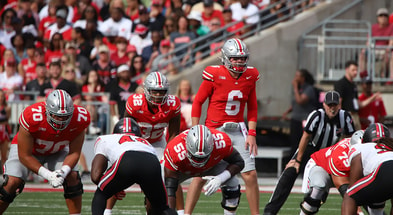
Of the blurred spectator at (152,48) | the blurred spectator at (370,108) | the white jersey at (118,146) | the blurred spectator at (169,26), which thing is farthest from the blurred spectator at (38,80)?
the white jersey at (118,146)

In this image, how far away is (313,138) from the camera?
9125 mm

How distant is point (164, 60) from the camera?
1497 centimetres

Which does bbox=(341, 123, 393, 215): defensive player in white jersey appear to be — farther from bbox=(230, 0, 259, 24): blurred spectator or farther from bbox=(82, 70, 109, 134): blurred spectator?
bbox=(230, 0, 259, 24): blurred spectator

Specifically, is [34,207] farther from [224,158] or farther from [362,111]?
[362,111]

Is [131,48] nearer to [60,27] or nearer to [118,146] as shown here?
[60,27]

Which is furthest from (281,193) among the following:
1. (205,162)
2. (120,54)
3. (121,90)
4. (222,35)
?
(120,54)

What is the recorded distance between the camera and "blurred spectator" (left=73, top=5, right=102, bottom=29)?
16391 mm

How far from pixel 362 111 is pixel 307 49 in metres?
Answer: 2.35

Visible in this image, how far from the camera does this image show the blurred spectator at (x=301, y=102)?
1359 centimetres

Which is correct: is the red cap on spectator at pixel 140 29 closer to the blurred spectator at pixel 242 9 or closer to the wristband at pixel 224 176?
the blurred spectator at pixel 242 9

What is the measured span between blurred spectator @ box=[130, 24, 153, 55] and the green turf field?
191 inches

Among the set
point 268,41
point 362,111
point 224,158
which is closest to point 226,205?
point 224,158

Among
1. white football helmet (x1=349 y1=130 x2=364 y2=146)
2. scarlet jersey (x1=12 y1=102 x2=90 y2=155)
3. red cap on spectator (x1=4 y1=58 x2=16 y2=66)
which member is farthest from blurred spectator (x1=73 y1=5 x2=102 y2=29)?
white football helmet (x1=349 y1=130 x2=364 y2=146)

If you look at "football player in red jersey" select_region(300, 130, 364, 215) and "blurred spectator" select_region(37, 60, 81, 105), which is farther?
"blurred spectator" select_region(37, 60, 81, 105)
